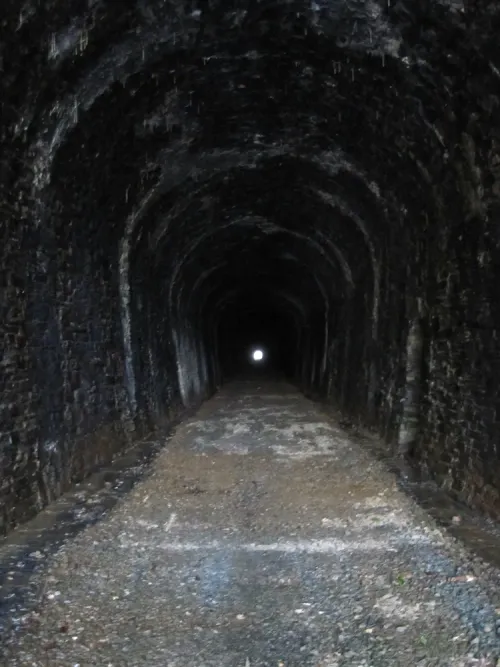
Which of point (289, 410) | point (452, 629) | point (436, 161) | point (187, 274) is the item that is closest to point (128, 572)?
point (452, 629)

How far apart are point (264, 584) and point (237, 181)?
8.83 metres

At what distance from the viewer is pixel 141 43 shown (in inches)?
266

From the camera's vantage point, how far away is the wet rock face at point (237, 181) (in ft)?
20.7

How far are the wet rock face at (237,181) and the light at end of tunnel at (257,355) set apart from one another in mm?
31139

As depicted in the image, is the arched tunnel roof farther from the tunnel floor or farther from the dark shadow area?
the dark shadow area

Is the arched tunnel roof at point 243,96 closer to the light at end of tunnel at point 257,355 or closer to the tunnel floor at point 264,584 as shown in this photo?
the tunnel floor at point 264,584

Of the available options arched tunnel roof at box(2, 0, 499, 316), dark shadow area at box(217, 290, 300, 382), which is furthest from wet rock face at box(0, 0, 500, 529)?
dark shadow area at box(217, 290, 300, 382)

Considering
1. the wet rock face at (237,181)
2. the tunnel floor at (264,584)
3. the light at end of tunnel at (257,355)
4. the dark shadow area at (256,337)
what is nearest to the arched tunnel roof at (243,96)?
the wet rock face at (237,181)

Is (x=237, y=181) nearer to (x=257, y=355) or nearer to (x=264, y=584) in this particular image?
(x=264, y=584)

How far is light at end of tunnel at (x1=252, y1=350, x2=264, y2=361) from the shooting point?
44500 millimetres

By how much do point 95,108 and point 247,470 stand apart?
4.90m

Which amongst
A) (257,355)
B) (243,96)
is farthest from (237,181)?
(257,355)

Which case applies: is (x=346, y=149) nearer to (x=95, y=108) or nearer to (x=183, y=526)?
(x=95, y=108)

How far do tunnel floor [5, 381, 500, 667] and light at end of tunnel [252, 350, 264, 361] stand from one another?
1417 inches
